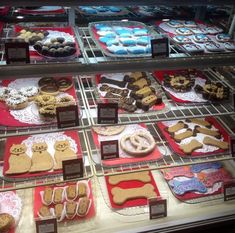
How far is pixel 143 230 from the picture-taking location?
6.24ft

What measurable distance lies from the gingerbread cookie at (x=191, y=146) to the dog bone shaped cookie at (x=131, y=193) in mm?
320

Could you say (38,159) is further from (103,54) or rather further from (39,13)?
(39,13)

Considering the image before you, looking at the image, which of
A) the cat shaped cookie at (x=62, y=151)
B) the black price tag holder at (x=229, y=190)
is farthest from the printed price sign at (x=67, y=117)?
the black price tag holder at (x=229, y=190)

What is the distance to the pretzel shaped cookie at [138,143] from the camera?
208 centimetres

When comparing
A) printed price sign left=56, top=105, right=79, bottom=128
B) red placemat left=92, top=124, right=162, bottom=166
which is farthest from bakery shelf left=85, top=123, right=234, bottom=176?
printed price sign left=56, top=105, right=79, bottom=128

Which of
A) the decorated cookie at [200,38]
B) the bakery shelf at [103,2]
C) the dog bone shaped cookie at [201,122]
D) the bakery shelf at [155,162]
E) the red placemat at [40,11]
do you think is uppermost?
the bakery shelf at [103,2]

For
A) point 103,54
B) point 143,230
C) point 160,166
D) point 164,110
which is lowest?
point 143,230

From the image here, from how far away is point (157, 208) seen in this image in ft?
6.31

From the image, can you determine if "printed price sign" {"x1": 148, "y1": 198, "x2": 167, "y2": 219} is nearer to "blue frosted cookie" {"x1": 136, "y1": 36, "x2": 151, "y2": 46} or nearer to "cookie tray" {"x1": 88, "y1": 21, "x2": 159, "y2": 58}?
"cookie tray" {"x1": 88, "y1": 21, "x2": 159, "y2": 58}

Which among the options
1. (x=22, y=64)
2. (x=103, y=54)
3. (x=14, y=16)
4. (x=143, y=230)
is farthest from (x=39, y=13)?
(x=143, y=230)

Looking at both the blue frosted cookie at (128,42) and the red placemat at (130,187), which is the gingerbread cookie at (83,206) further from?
the blue frosted cookie at (128,42)

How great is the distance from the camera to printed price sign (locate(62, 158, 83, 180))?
1729 mm

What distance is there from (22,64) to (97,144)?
2.58ft

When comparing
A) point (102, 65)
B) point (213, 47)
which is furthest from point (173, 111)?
point (102, 65)
